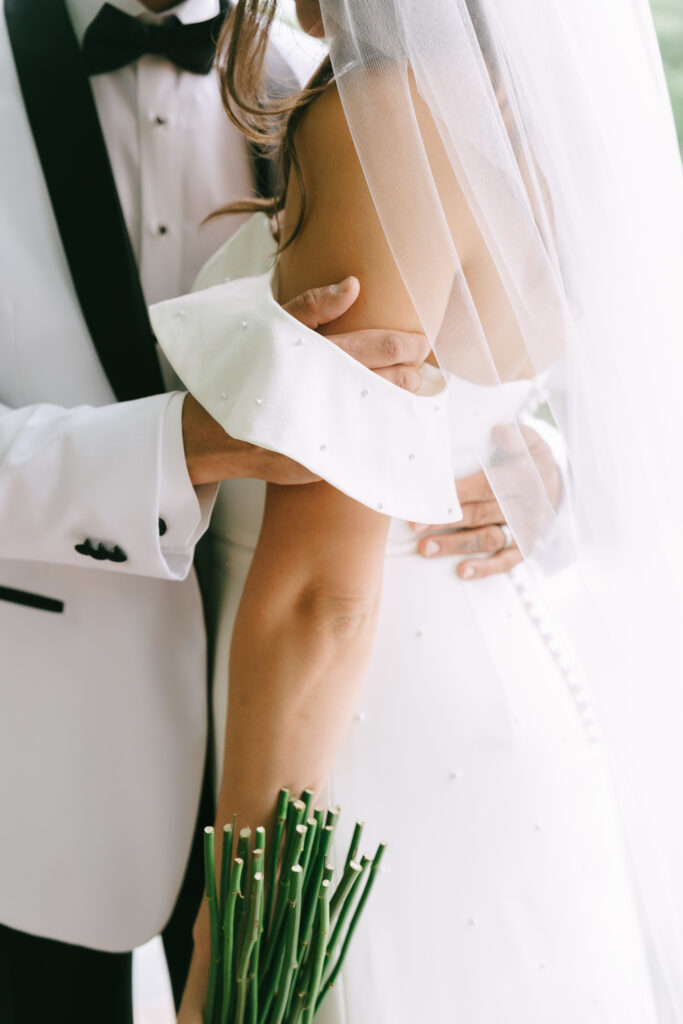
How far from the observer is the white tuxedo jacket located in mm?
1138

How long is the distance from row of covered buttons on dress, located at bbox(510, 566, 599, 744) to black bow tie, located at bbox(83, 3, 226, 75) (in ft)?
2.83

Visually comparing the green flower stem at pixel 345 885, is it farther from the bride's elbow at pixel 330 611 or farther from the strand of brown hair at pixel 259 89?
the strand of brown hair at pixel 259 89

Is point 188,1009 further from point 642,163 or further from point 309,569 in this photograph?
point 642,163

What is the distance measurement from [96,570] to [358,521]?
455 millimetres

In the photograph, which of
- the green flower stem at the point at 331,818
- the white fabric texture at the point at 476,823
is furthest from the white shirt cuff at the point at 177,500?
the green flower stem at the point at 331,818

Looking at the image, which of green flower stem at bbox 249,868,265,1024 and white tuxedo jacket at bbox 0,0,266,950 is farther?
white tuxedo jacket at bbox 0,0,266,950

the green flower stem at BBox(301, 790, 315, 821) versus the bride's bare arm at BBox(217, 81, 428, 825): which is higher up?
the bride's bare arm at BBox(217, 81, 428, 825)

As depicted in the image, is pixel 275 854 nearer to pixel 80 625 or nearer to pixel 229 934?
pixel 229 934

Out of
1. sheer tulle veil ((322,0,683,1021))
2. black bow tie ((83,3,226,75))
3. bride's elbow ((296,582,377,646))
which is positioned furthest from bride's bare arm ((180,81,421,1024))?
black bow tie ((83,3,226,75))

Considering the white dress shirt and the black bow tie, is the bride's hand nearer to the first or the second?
the white dress shirt

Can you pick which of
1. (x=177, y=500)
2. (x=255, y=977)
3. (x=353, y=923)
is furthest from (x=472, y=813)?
(x=177, y=500)

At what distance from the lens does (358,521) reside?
33.8 inches

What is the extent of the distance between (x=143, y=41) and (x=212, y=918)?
44.5 inches

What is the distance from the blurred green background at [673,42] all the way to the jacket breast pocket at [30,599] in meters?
0.95
